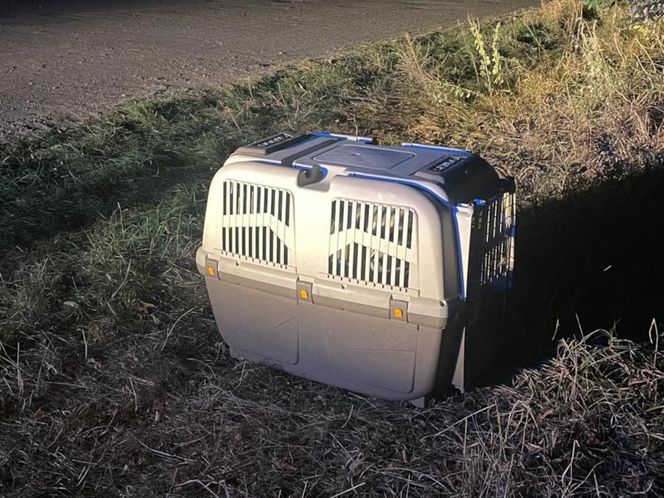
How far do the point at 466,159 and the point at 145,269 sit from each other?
1.33 m

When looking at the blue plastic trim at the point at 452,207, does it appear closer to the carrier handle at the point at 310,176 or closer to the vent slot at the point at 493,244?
the vent slot at the point at 493,244

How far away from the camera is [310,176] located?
2.14 meters

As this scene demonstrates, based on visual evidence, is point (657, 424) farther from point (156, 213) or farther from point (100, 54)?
point (100, 54)

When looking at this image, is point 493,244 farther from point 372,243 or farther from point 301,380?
point 301,380

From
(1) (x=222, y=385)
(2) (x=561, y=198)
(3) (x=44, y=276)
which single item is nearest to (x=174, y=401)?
(1) (x=222, y=385)

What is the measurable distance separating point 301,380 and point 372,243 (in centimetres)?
57

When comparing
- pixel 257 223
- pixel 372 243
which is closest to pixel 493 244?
pixel 372 243

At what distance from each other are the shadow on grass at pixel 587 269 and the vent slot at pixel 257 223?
0.70 metres

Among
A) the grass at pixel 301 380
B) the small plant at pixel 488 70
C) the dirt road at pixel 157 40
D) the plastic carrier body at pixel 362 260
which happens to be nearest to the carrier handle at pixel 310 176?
the plastic carrier body at pixel 362 260

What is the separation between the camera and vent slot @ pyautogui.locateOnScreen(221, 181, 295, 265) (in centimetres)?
214

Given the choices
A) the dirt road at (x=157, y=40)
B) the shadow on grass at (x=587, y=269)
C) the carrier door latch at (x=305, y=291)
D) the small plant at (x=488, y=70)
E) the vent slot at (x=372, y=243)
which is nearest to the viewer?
the vent slot at (x=372, y=243)

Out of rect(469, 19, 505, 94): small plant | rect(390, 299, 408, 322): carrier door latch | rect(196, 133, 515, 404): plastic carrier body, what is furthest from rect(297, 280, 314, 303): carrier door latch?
rect(469, 19, 505, 94): small plant

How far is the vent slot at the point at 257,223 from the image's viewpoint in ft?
7.04

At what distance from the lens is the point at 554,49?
5.89 metres
